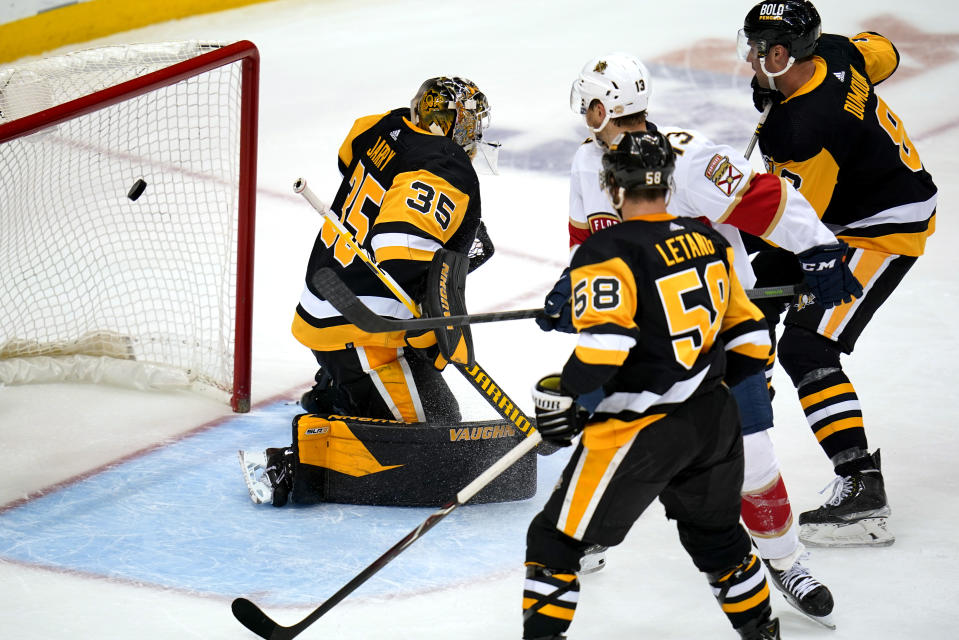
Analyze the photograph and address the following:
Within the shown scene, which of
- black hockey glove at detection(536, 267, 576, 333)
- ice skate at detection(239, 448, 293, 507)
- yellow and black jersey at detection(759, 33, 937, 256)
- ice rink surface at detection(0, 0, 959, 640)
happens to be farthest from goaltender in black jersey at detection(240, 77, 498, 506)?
yellow and black jersey at detection(759, 33, 937, 256)

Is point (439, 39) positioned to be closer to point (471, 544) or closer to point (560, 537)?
point (471, 544)

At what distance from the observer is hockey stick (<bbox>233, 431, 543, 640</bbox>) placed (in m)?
2.36

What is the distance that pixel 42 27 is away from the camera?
678cm

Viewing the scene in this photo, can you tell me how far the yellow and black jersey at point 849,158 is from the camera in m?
2.98

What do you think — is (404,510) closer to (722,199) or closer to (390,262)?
(390,262)

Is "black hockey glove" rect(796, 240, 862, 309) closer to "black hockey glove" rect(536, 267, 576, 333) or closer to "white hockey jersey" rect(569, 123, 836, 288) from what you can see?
"white hockey jersey" rect(569, 123, 836, 288)

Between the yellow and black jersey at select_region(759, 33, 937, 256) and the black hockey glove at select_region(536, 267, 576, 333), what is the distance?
68 centimetres

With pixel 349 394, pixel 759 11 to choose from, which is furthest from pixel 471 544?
pixel 759 11

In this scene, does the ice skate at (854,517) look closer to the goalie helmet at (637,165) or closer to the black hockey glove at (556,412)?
the black hockey glove at (556,412)

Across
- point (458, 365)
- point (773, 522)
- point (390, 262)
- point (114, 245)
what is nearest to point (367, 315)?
point (390, 262)

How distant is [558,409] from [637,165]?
0.46 m

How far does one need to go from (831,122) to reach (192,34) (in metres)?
5.02

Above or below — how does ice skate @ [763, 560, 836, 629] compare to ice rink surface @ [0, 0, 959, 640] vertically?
above

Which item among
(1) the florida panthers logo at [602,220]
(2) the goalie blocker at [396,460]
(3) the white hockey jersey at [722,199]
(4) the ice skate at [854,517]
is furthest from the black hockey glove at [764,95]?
(2) the goalie blocker at [396,460]
